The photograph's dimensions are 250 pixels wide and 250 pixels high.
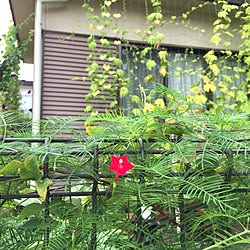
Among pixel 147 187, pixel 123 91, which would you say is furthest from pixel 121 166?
pixel 123 91

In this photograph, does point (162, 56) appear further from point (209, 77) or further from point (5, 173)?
point (5, 173)

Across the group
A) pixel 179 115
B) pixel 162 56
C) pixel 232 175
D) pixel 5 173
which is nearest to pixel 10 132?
pixel 5 173

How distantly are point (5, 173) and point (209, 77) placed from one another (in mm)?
3908

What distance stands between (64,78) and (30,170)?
137 inches

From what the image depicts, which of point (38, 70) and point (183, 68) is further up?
point (183, 68)

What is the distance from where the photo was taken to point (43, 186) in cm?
67

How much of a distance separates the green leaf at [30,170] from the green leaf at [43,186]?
0.02 metres

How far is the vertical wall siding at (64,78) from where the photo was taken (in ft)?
13.1

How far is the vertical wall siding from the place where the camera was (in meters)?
3.99

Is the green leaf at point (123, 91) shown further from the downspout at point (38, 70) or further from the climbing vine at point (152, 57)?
the downspout at point (38, 70)

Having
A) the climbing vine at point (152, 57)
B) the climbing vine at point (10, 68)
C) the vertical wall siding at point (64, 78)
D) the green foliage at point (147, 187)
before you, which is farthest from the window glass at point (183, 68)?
the green foliage at point (147, 187)

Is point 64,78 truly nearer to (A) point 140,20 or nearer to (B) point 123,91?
(B) point 123,91

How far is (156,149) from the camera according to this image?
77cm

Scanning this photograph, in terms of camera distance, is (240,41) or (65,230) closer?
(65,230)
